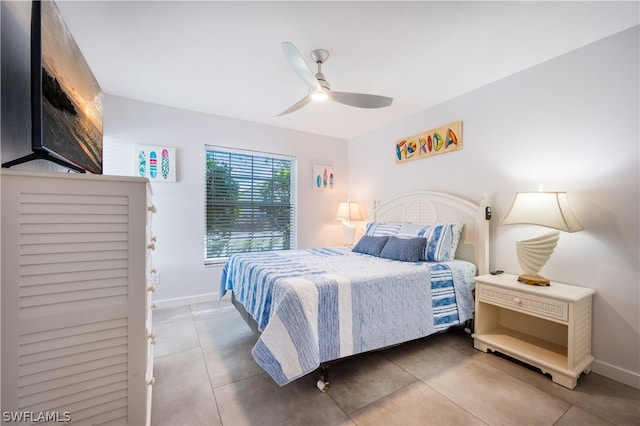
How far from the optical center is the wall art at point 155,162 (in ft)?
10.1

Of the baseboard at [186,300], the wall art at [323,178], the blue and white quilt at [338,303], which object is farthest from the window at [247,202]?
the blue and white quilt at [338,303]

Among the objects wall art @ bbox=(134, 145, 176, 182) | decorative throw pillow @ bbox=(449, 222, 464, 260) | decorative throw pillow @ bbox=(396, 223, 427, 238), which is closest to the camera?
decorative throw pillow @ bbox=(449, 222, 464, 260)

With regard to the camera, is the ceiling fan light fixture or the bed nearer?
the bed

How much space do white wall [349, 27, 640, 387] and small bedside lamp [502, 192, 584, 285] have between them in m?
0.24

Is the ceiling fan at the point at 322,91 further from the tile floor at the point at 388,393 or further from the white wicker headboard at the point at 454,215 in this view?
the tile floor at the point at 388,393

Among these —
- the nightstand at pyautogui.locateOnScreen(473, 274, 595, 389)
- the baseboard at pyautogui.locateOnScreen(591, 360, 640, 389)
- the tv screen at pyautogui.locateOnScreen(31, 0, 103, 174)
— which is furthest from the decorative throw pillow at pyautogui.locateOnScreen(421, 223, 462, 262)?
the tv screen at pyautogui.locateOnScreen(31, 0, 103, 174)

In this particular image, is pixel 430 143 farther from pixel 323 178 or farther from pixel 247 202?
pixel 247 202

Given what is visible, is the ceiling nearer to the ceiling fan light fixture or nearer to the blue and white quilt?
the ceiling fan light fixture

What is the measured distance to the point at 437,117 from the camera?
3.17 m

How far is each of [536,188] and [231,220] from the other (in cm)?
346

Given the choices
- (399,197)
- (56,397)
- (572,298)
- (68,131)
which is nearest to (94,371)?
(56,397)

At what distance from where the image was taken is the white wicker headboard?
261cm

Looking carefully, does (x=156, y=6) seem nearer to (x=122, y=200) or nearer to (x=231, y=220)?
(x=122, y=200)

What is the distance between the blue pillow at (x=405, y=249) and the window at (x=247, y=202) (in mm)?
1830
